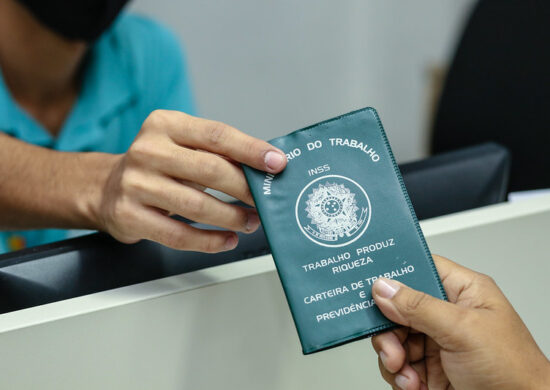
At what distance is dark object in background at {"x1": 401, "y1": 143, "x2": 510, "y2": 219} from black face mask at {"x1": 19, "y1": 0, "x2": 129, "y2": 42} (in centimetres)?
64

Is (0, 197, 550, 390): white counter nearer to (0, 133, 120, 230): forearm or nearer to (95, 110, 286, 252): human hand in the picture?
(95, 110, 286, 252): human hand

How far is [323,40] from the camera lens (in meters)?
2.32

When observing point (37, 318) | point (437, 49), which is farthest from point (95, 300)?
point (437, 49)

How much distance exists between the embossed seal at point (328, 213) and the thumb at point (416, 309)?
0.05 m

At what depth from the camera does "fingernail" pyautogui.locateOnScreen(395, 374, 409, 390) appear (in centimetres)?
53

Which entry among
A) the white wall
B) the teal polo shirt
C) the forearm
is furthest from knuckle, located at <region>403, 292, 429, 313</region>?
the white wall

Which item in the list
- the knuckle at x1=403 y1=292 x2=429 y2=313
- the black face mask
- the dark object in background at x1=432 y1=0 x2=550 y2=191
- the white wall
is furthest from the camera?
the white wall

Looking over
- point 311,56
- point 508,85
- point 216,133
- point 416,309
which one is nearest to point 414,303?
point 416,309

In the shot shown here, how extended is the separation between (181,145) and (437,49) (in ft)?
7.34

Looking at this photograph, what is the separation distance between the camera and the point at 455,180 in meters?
0.67

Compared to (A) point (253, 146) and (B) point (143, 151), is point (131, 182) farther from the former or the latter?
(A) point (253, 146)

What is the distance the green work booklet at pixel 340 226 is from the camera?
18.4 inches

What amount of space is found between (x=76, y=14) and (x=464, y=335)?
0.88 m

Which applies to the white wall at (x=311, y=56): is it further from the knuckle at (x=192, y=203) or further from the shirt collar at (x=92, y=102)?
the knuckle at (x=192, y=203)
